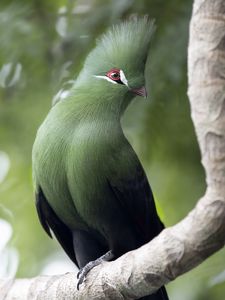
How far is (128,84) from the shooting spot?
3252 millimetres

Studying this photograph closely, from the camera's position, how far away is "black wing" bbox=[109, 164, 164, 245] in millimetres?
3455

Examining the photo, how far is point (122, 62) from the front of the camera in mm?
3289

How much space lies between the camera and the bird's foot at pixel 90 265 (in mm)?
3293

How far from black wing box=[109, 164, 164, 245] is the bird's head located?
364mm

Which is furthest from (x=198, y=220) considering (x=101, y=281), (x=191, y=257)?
(x=101, y=281)

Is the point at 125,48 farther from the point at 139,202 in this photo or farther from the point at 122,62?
the point at 139,202

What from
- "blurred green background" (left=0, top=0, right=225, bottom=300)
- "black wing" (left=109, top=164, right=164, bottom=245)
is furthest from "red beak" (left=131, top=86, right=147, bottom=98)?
"blurred green background" (left=0, top=0, right=225, bottom=300)

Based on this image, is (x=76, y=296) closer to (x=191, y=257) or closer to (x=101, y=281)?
(x=101, y=281)

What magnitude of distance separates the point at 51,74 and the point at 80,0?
459 millimetres

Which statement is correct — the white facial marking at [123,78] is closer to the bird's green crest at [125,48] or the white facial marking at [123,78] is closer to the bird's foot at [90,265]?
the bird's green crest at [125,48]

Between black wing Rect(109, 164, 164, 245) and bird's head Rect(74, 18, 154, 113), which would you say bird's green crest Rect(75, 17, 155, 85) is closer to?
bird's head Rect(74, 18, 154, 113)

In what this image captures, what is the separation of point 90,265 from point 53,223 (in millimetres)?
389

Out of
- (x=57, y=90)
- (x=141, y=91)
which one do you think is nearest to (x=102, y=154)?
(x=141, y=91)

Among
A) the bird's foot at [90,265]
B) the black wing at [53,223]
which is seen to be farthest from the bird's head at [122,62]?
the bird's foot at [90,265]
